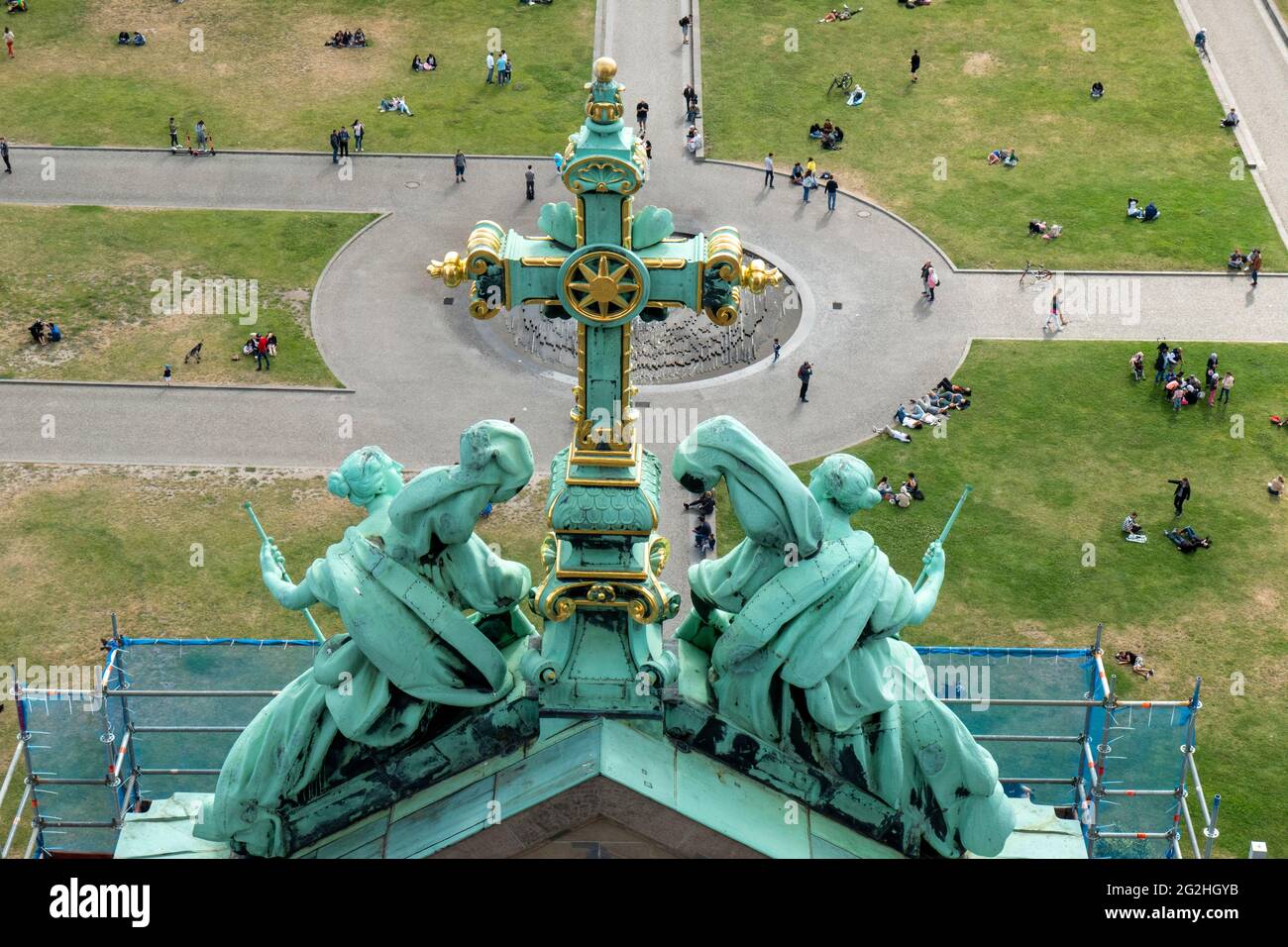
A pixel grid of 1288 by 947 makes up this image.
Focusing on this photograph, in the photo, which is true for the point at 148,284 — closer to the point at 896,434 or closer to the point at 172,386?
the point at 172,386

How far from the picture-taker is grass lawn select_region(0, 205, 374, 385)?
247 ft

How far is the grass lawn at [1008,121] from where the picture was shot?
85.4 m

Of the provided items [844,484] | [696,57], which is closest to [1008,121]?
[696,57]

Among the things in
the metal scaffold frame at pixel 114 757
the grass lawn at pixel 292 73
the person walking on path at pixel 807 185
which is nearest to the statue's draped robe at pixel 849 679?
the metal scaffold frame at pixel 114 757

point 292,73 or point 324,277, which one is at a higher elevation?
point 292,73

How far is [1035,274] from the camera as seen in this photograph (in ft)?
269

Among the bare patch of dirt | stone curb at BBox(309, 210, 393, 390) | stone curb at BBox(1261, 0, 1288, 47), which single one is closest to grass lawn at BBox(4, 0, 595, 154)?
stone curb at BBox(309, 210, 393, 390)

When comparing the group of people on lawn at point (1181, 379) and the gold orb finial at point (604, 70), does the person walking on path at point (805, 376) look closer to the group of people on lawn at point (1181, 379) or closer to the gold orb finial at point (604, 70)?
the group of people on lawn at point (1181, 379)

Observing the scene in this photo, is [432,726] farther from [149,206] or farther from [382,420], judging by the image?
[149,206]

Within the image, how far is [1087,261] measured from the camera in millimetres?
83188

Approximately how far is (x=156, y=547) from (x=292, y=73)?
123ft

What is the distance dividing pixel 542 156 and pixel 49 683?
130ft

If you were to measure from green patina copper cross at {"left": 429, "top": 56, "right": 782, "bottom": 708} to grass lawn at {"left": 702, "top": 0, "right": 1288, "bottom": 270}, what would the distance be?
55883mm
